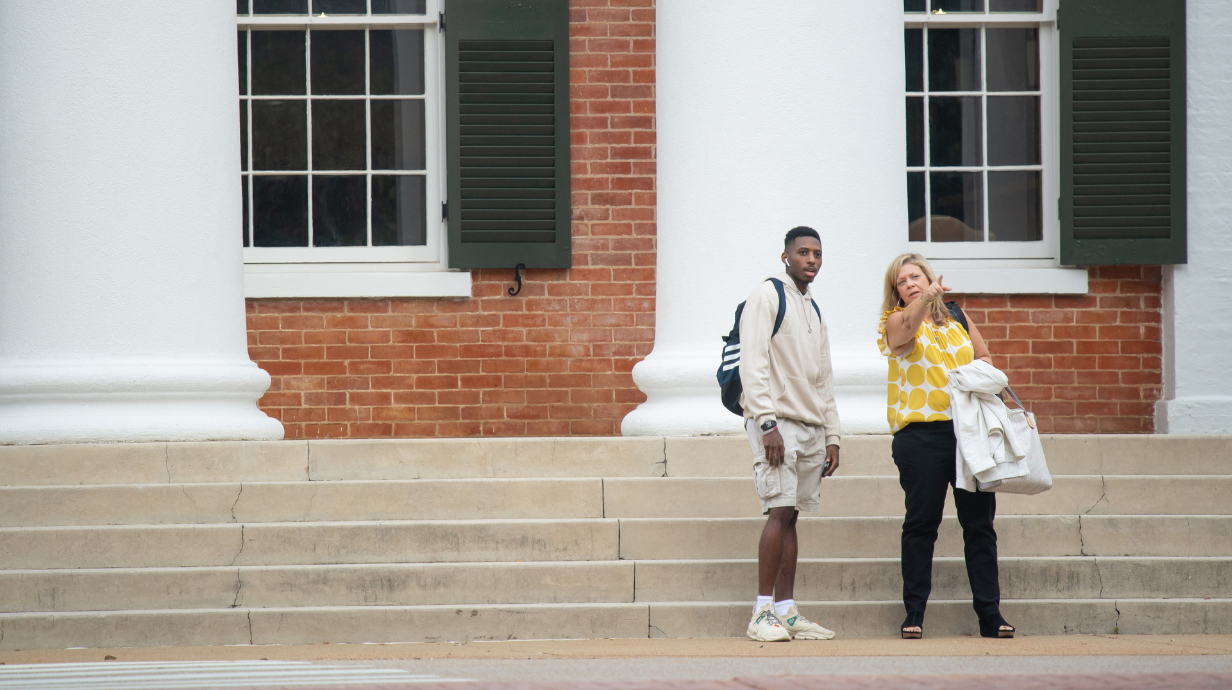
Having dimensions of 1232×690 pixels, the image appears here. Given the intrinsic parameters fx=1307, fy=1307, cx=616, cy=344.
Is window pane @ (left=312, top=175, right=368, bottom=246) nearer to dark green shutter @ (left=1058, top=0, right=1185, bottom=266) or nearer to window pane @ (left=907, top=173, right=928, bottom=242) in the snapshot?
window pane @ (left=907, top=173, right=928, bottom=242)

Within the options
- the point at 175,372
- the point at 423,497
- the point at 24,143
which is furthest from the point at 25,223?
the point at 423,497

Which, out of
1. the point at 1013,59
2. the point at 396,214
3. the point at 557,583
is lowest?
the point at 557,583

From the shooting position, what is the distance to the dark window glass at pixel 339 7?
28.6 ft

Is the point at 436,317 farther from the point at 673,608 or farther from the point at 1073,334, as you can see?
the point at 1073,334

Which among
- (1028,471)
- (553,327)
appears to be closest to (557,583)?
(1028,471)

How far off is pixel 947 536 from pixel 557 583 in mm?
1796

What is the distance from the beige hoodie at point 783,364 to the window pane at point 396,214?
393cm

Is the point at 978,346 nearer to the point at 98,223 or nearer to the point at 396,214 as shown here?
the point at 98,223

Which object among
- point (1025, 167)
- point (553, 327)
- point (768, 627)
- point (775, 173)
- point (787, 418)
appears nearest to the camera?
point (768, 627)

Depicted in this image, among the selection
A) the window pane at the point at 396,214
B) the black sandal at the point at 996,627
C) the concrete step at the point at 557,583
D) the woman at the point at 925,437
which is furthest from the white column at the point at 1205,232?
the window pane at the point at 396,214

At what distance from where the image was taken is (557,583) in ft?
18.6

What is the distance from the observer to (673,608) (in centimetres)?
552

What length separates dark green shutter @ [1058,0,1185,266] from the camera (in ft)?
26.9

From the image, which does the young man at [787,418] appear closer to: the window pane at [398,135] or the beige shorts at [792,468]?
the beige shorts at [792,468]
